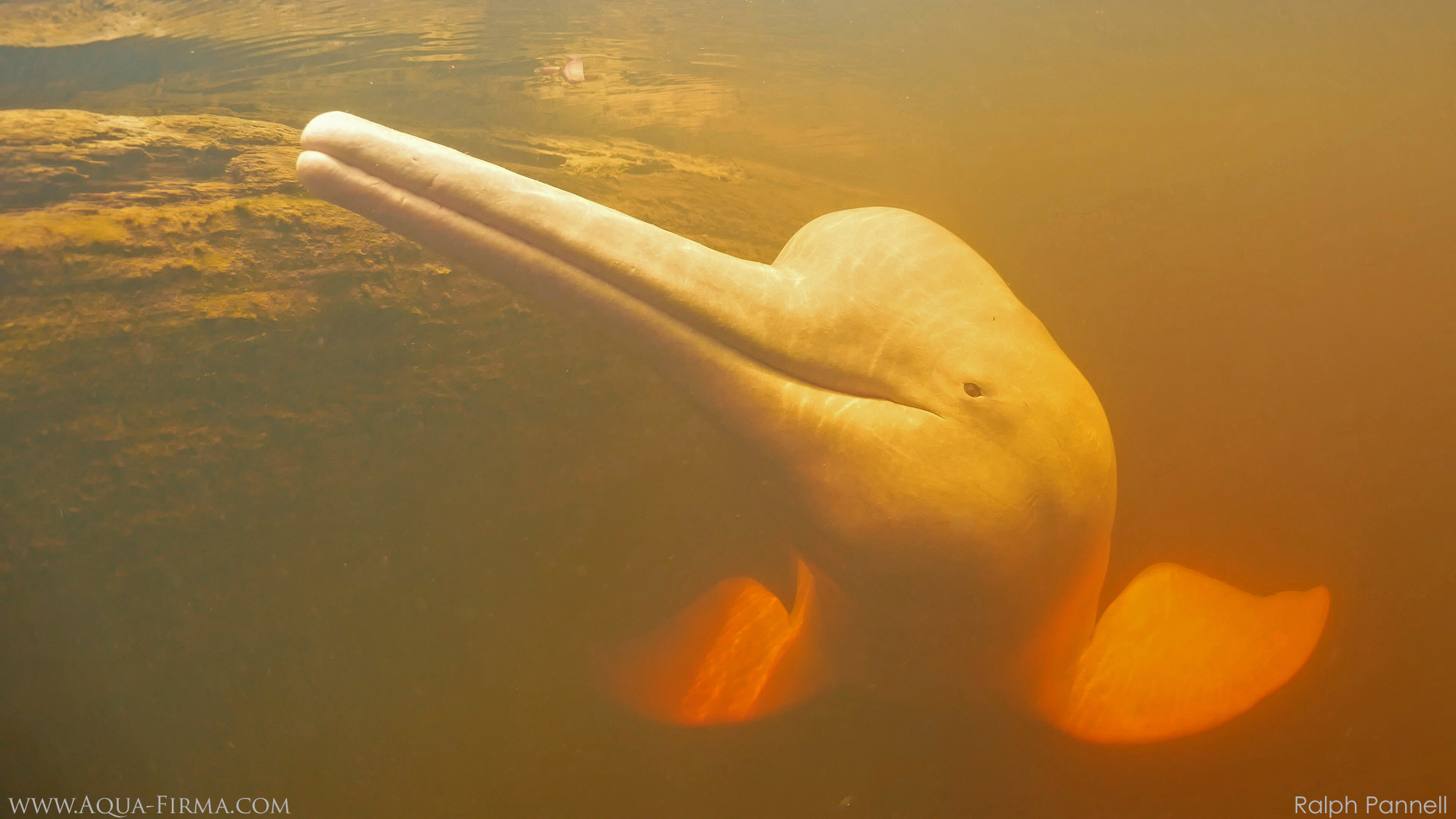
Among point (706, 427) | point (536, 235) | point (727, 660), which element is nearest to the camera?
point (536, 235)

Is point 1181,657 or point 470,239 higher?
point 470,239

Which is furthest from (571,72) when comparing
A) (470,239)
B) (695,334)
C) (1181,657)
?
(1181,657)

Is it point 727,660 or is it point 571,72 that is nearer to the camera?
point 727,660

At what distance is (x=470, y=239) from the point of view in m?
1.47

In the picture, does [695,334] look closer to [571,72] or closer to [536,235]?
[536,235]

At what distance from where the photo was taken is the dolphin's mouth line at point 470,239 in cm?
147

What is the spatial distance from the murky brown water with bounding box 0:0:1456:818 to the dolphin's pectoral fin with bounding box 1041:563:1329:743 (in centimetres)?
6

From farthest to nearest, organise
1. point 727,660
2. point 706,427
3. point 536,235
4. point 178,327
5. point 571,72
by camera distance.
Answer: point 571,72
point 727,660
point 706,427
point 178,327
point 536,235

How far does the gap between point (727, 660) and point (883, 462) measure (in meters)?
0.85

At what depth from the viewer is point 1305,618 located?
6.40 ft

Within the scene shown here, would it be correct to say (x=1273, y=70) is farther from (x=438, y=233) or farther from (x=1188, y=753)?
(x=438, y=233)

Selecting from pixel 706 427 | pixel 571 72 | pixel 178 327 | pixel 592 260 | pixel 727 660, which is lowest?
pixel 727 660

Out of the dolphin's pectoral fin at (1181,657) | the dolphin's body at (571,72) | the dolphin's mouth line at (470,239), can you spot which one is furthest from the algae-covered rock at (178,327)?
the dolphin's pectoral fin at (1181,657)

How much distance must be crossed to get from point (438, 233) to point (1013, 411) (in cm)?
147
